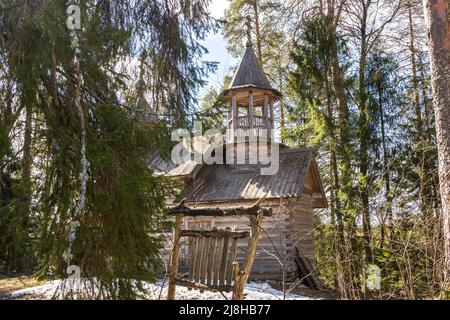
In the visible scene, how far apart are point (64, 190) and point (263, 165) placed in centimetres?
1124

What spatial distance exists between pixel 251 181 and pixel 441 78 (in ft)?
27.8

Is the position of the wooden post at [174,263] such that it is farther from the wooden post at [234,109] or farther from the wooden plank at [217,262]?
the wooden post at [234,109]

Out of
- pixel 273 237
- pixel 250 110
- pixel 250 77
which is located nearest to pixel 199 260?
pixel 273 237

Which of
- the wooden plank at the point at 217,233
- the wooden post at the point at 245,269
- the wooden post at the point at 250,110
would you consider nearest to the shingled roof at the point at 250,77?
the wooden post at the point at 250,110

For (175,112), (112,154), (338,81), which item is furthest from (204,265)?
(338,81)

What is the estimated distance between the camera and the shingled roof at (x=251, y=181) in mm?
13992

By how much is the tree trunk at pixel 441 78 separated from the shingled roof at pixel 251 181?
6677 millimetres

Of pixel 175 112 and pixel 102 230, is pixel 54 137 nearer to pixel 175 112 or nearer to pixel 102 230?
pixel 102 230

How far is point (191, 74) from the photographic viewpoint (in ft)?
21.5

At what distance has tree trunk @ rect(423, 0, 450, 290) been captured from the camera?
22.4 feet

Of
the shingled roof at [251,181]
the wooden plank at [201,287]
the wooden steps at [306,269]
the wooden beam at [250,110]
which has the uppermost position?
the wooden beam at [250,110]

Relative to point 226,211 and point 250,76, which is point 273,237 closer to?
point 250,76

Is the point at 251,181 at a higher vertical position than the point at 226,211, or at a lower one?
higher

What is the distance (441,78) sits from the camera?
723cm
